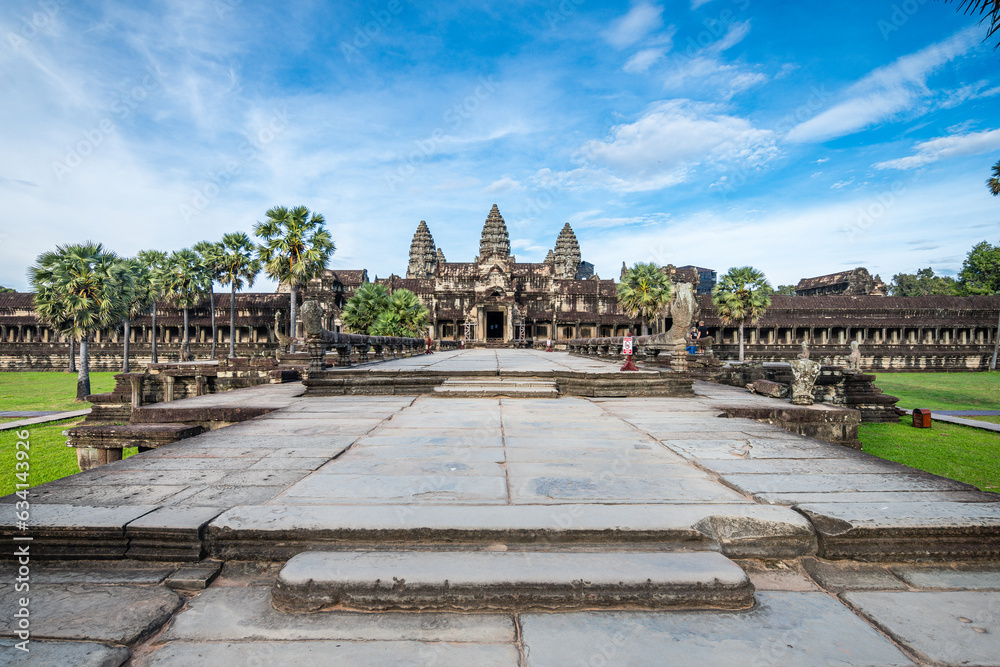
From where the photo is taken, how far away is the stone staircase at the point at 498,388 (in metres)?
8.15

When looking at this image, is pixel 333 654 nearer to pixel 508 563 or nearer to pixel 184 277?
pixel 508 563

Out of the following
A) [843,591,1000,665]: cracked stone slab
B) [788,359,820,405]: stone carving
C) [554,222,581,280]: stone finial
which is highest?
[554,222,581,280]: stone finial

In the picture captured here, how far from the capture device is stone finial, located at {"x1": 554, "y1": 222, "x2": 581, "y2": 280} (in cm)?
7022

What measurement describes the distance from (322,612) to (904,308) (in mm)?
61075

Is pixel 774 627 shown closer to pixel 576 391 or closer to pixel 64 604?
pixel 64 604

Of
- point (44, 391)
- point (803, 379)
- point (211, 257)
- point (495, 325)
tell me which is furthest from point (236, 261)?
point (803, 379)

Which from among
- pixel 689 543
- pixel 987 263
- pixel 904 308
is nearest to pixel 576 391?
pixel 689 543

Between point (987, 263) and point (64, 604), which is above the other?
point (987, 263)

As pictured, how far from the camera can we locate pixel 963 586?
2357 mm

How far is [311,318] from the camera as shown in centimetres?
991

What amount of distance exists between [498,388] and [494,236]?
5802cm

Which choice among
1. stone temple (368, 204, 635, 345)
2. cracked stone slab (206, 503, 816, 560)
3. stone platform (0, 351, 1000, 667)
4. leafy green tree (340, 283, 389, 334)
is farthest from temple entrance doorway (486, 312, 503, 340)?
cracked stone slab (206, 503, 816, 560)

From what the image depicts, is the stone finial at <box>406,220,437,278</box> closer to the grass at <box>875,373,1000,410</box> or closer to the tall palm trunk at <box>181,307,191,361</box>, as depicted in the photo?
the tall palm trunk at <box>181,307,191,361</box>

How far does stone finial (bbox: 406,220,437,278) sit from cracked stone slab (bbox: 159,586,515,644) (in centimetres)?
7445
